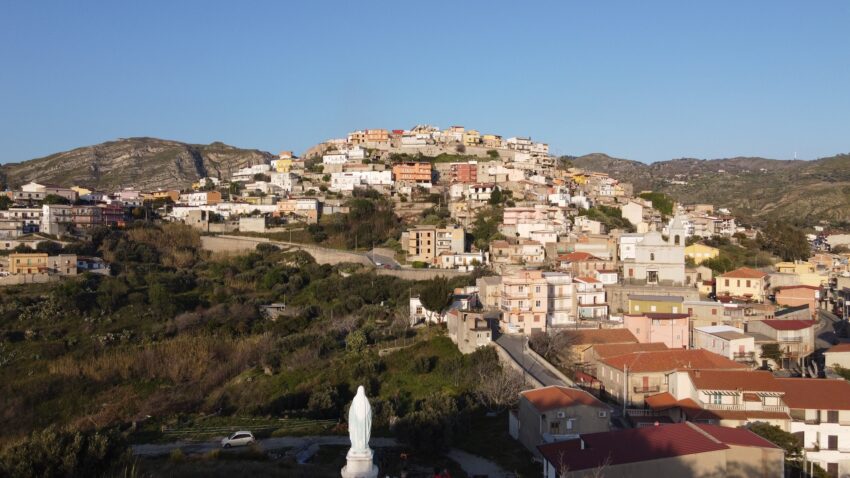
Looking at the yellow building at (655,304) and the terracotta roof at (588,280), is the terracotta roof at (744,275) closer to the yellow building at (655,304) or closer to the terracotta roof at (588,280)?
the yellow building at (655,304)

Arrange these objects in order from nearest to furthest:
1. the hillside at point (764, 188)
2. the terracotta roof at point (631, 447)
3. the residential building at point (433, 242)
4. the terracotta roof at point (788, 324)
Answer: the terracotta roof at point (631, 447) < the terracotta roof at point (788, 324) < the residential building at point (433, 242) < the hillside at point (764, 188)

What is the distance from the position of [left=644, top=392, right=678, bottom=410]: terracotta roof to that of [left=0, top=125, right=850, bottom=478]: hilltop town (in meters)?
0.07

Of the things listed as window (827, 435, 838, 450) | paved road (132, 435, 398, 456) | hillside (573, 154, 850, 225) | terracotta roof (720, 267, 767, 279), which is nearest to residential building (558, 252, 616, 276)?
terracotta roof (720, 267, 767, 279)

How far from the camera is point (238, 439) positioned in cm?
1688

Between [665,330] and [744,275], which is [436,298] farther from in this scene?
[744,275]

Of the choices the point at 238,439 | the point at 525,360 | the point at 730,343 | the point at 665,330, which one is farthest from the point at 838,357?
the point at 238,439

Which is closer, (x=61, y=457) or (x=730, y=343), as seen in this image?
(x=61, y=457)

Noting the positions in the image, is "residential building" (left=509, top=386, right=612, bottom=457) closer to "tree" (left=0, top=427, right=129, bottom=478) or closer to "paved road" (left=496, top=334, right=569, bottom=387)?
"paved road" (left=496, top=334, right=569, bottom=387)

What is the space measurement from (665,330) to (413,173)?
36515 mm

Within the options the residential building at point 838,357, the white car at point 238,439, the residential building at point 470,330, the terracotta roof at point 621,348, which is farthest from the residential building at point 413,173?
the white car at point 238,439

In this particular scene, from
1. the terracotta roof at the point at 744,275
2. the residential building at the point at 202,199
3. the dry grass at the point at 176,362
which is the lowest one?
the dry grass at the point at 176,362

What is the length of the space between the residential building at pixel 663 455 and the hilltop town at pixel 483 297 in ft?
0.17

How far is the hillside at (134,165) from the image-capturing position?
9925 cm

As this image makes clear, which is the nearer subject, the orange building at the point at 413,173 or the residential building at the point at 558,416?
the residential building at the point at 558,416
